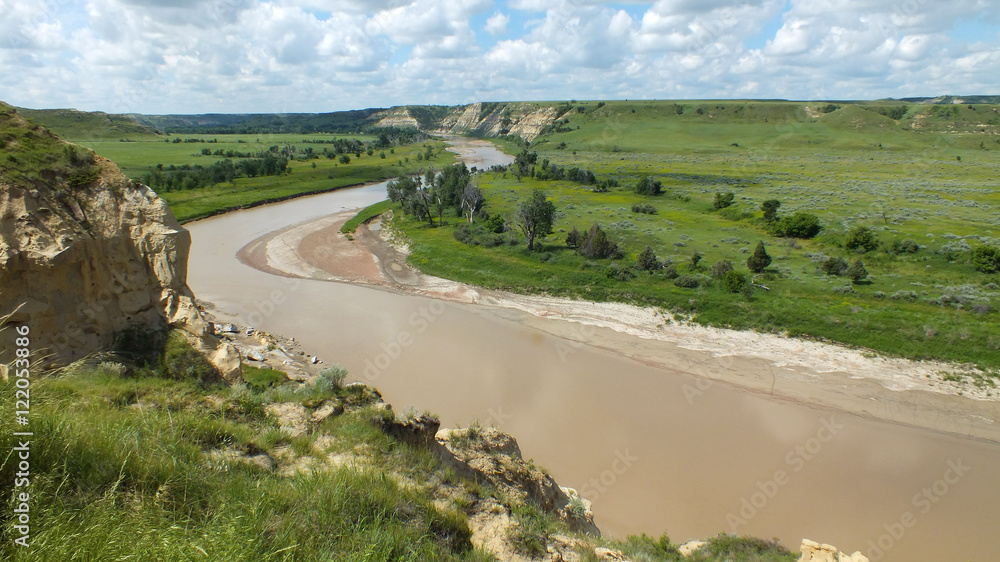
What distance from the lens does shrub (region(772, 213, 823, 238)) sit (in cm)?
3650

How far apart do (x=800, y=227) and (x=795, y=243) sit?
2252 millimetres

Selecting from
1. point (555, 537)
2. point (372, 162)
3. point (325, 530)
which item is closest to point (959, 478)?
point (555, 537)

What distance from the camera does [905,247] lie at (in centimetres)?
3181

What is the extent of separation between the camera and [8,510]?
3676 millimetres

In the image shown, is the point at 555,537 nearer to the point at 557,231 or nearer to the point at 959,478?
the point at 959,478

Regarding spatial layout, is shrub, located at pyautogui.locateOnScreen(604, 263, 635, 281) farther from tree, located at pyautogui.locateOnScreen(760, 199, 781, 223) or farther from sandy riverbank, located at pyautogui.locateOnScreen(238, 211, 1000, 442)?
tree, located at pyautogui.locateOnScreen(760, 199, 781, 223)

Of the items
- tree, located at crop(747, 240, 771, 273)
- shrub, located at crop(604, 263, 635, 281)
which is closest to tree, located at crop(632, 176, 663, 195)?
tree, located at crop(747, 240, 771, 273)

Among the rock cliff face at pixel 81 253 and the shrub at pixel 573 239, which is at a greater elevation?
the rock cliff face at pixel 81 253

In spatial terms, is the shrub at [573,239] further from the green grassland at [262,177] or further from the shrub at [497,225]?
the green grassland at [262,177]

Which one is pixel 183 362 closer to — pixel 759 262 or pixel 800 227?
pixel 759 262

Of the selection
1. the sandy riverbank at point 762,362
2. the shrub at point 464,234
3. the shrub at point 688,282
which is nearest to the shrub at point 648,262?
the shrub at point 688,282

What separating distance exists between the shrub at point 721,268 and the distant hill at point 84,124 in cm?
12901

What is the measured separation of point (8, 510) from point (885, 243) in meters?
42.2

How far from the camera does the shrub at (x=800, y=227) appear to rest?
1437 inches
